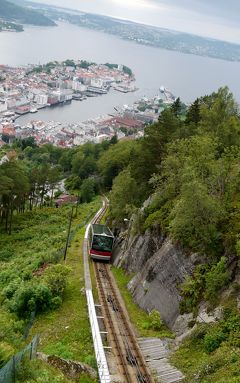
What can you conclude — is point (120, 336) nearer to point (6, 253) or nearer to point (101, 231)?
point (101, 231)

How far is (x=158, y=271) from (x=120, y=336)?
433cm

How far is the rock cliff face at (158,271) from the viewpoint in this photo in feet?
66.4

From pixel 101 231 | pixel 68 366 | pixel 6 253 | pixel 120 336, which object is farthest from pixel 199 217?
pixel 6 253

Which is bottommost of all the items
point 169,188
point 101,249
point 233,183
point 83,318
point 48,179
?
point 48,179

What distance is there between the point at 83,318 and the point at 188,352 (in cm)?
593

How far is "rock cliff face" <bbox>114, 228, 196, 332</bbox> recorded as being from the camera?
797 inches

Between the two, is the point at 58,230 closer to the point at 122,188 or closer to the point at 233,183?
the point at 122,188

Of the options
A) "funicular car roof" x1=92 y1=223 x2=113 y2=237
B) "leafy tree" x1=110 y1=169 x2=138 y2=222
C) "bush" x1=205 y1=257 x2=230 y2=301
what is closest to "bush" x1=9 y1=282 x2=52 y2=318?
"bush" x1=205 y1=257 x2=230 y2=301

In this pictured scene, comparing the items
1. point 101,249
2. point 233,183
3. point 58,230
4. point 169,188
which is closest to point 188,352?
point 233,183

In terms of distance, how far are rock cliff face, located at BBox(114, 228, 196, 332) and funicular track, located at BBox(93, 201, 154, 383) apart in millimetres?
1281

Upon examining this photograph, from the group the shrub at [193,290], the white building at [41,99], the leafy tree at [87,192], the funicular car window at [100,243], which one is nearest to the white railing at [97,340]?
the shrub at [193,290]

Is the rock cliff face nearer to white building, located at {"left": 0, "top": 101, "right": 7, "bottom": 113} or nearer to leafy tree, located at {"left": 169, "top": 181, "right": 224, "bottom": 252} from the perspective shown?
leafy tree, located at {"left": 169, "top": 181, "right": 224, "bottom": 252}

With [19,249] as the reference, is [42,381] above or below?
above

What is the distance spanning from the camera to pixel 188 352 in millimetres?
16641
